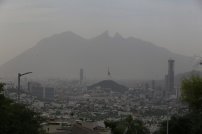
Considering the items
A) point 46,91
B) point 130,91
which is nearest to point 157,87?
point 130,91

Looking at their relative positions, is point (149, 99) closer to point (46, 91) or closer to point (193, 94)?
point (46, 91)

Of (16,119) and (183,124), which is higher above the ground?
(16,119)

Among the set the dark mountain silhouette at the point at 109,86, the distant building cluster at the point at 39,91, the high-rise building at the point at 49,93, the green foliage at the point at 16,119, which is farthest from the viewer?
the dark mountain silhouette at the point at 109,86

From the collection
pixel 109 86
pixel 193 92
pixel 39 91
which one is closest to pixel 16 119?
pixel 193 92

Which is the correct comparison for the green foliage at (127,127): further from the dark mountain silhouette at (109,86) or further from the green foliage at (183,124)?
the dark mountain silhouette at (109,86)

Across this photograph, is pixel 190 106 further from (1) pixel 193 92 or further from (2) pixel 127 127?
(2) pixel 127 127

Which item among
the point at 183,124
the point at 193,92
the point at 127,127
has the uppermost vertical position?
the point at 193,92

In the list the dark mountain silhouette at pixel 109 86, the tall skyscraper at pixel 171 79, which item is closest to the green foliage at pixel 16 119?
the tall skyscraper at pixel 171 79
